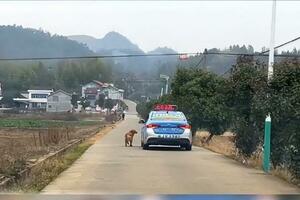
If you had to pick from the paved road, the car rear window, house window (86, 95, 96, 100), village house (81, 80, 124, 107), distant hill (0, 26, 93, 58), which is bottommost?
the paved road

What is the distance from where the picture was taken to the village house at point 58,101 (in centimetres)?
13262

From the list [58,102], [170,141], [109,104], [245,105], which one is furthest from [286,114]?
[109,104]

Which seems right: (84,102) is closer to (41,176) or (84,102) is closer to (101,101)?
(101,101)

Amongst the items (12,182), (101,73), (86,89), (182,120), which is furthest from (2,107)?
(12,182)

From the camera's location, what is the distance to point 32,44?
135m

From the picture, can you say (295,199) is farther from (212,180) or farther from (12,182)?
(12,182)

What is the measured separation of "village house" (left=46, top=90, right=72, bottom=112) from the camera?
132625mm

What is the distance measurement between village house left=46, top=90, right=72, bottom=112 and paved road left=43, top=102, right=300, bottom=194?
115552mm

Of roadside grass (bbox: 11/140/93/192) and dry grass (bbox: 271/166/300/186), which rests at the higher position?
dry grass (bbox: 271/166/300/186)

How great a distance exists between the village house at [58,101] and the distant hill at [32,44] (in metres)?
8.45

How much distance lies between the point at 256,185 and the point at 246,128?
472cm

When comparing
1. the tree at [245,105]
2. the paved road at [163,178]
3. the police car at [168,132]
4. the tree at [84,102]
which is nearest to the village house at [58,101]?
the tree at [84,102]

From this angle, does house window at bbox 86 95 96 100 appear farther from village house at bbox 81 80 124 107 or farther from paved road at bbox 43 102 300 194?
paved road at bbox 43 102 300 194

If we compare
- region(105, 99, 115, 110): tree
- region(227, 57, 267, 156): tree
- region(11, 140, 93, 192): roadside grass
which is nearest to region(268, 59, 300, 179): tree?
region(227, 57, 267, 156): tree
